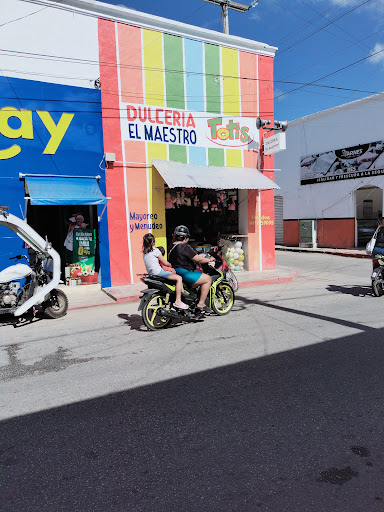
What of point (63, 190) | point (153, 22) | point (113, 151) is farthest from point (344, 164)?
point (63, 190)

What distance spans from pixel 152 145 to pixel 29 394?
334 inches

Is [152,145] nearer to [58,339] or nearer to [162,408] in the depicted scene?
[58,339]

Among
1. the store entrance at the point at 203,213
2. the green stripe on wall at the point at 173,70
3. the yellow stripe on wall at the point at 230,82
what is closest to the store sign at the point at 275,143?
the yellow stripe on wall at the point at 230,82

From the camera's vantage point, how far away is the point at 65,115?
9922mm

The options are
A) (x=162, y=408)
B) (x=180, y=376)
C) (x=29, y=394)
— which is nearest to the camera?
(x=162, y=408)

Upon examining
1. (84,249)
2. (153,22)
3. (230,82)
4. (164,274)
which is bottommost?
(164,274)

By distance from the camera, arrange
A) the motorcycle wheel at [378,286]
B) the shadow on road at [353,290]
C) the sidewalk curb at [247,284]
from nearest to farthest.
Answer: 1. the motorcycle wheel at [378,286]
2. the sidewalk curb at [247,284]
3. the shadow on road at [353,290]

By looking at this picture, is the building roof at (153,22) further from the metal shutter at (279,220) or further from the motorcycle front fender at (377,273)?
the metal shutter at (279,220)

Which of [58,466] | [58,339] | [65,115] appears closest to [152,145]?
[65,115]

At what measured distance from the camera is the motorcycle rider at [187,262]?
6.56 m

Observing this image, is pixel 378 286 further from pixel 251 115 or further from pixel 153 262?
pixel 251 115

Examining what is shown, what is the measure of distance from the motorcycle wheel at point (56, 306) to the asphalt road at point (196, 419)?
134cm

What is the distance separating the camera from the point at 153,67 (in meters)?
11.0

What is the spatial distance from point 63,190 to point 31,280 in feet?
10.0
